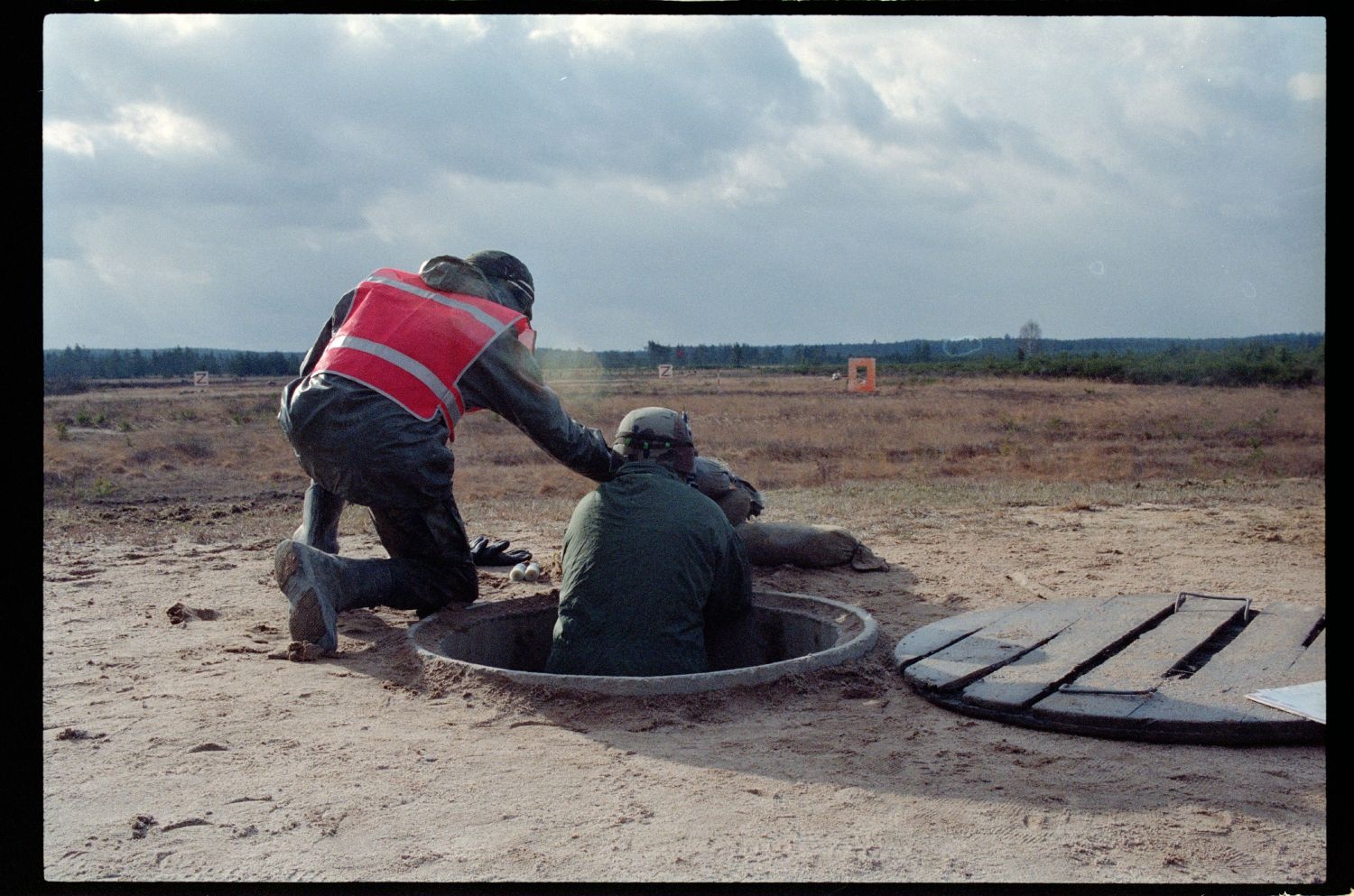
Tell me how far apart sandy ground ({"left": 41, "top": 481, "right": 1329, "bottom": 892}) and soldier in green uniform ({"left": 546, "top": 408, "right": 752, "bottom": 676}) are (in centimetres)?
33

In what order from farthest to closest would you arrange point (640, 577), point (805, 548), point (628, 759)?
1. point (805, 548)
2. point (640, 577)
3. point (628, 759)


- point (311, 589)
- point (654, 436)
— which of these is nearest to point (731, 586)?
point (654, 436)

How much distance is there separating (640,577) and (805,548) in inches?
86.4

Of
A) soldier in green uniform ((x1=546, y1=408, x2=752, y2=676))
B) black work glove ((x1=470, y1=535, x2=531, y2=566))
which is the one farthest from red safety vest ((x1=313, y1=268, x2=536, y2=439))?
black work glove ((x1=470, y1=535, x2=531, y2=566))

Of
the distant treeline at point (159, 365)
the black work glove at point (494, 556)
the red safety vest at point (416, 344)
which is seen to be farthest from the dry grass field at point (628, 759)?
the distant treeline at point (159, 365)

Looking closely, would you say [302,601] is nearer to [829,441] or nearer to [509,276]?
[509,276]

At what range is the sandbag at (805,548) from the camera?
240 inches

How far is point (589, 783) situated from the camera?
303 centimetres

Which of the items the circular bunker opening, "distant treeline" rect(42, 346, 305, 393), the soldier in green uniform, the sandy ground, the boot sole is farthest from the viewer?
"distant treeline" rect(42, 346, 305, 393)

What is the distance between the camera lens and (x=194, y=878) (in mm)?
2514

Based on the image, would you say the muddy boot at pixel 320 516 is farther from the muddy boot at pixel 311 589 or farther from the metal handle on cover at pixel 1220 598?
the metal handle on cover at pixel 1220 598

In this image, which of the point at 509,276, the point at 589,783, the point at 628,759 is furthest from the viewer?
the point at 509,276

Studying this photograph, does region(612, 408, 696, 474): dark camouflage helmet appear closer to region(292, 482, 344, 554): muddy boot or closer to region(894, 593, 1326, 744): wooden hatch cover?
region(894, 593, 1326, 744): wooden hatch cover

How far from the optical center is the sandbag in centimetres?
610
